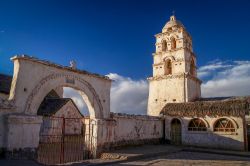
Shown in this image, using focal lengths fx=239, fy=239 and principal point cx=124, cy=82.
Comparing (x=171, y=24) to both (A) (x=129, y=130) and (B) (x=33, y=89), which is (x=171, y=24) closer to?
(A) (x=129, y=130)

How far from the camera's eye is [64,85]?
13.1 m

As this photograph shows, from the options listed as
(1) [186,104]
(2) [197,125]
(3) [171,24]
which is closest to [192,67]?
(3) [171,24]

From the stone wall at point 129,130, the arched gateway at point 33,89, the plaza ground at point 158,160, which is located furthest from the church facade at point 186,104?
the arched gateway at point 33,89

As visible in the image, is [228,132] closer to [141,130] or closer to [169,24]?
[141,130]

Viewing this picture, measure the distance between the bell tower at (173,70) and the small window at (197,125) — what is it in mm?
4369

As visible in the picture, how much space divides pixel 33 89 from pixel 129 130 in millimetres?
8527

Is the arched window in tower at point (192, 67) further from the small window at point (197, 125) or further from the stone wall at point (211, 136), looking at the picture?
the small window at point (197, 125)

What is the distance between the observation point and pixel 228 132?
18594 millimetres

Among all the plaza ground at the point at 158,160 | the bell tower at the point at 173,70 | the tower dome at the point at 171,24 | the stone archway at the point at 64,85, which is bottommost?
the plaza ground at the point at 158,160

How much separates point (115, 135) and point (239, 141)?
31.4ft

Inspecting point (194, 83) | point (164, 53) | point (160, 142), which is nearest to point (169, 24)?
point (164, 53)

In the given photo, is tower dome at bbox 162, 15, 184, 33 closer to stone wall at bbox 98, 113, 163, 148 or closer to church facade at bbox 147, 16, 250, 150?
church facade at bbox 147, 16, 250, 150

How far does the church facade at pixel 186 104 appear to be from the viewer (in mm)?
18491

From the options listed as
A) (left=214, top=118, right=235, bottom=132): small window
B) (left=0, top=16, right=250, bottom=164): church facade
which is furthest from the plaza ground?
(left=214, top=118, right=235, bottom=132): small window
